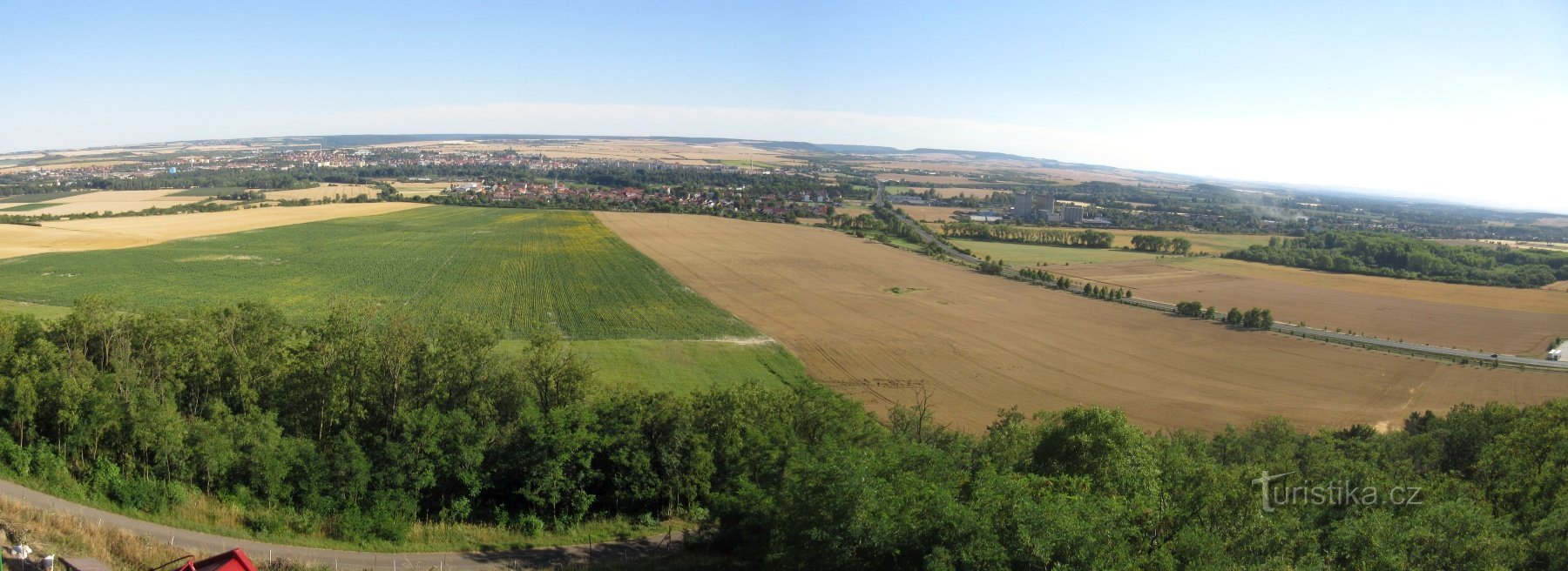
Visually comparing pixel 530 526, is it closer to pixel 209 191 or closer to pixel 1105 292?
pixel 1105 292

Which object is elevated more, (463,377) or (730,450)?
(463,377)

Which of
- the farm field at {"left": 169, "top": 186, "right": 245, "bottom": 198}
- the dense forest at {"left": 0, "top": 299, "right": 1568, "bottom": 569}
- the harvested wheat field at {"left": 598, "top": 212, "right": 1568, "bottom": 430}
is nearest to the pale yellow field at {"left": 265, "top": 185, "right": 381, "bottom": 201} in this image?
the farm field at {"left": 169, "top": 186, "right": 245, "bottom": 198}

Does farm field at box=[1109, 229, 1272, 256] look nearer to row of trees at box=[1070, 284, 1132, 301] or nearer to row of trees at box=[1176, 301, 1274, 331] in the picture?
row of trees at box=[1070, 284, 1132, 301]

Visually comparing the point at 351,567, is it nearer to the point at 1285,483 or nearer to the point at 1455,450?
the point at 1285,483

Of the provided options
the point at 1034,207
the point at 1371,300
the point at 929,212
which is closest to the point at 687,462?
the point at 1371,300

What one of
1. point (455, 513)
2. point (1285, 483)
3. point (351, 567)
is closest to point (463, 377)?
point (455, 513)
